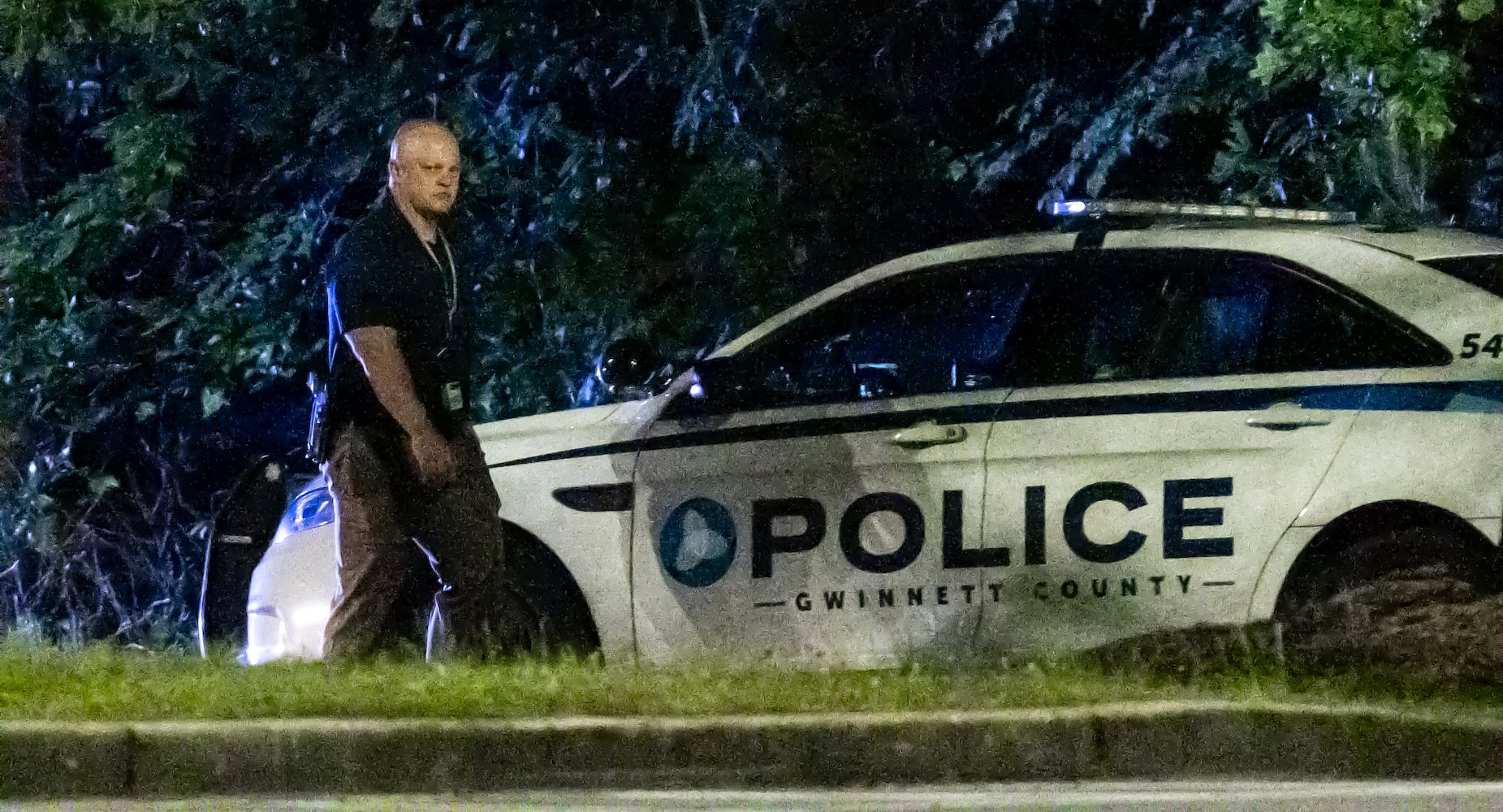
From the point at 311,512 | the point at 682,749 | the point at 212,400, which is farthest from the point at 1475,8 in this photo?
the point at 212,400

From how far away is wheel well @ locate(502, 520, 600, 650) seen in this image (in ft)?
19.6

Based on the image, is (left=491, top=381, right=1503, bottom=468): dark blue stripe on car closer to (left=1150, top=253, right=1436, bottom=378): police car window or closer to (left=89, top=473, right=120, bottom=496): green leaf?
(left=1150, top=253, right=1436, bottom=378): police car window

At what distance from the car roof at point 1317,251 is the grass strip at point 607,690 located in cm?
105

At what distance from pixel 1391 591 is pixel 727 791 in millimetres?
2075

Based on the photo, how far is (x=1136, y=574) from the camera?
18.7ft

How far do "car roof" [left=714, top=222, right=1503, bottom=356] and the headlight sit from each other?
4.32ft

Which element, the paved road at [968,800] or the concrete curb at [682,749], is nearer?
the paved road at [968,800]

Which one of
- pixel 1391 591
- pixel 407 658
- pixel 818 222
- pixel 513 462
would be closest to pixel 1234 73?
pixel 818 222

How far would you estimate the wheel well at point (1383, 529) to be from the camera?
5539 millimetres

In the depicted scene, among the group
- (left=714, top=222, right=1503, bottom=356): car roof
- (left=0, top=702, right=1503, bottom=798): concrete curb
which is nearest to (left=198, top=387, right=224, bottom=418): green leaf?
(left=714, top=222, right=1503, bottom=356): car roof

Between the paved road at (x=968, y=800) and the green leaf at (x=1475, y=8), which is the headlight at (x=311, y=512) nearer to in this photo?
the paved road at (x=968, y=800)

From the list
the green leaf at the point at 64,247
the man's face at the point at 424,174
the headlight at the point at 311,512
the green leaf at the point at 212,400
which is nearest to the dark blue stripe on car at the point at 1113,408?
the headlight at the point at 311,512

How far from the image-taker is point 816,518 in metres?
5.84

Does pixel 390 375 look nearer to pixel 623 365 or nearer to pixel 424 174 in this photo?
pixel 424 174
